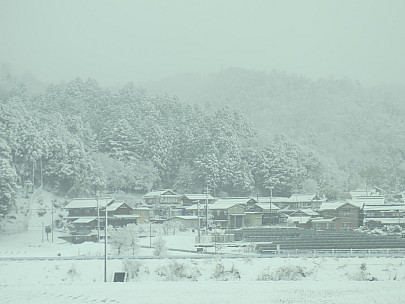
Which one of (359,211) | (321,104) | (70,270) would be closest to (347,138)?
(321,104)

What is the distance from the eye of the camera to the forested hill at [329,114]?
5841 centimetres

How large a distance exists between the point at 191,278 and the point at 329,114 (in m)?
Result: 58.6

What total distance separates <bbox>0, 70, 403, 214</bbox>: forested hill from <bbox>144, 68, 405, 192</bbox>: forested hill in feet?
11.2

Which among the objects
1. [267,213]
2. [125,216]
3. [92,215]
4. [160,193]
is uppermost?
[160,193]

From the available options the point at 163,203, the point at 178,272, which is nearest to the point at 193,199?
the point at 163,203

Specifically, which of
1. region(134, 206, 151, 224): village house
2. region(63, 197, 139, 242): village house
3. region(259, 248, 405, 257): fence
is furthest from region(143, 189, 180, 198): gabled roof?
region(259, 248, 405, 257): fence

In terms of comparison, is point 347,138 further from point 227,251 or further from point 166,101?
point 227,251

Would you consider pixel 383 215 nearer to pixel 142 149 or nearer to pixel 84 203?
pixel 84 203

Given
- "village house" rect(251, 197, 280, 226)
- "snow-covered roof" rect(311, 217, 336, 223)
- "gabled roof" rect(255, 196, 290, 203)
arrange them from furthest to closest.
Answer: "gabled roof" rect(255, 196, 290, 203)
"village house" rect(251, 197, 280, 226)
"snow-covered roof" rect(311, 217, 336, 223)

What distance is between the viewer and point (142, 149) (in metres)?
46.1

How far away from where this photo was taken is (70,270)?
17984 mm

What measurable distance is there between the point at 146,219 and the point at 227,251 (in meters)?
14.3

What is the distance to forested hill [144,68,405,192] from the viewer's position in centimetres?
5841

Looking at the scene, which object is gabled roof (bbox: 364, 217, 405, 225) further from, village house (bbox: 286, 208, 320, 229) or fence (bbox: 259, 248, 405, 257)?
fence (bbox: 259, 248, 405, 257)
